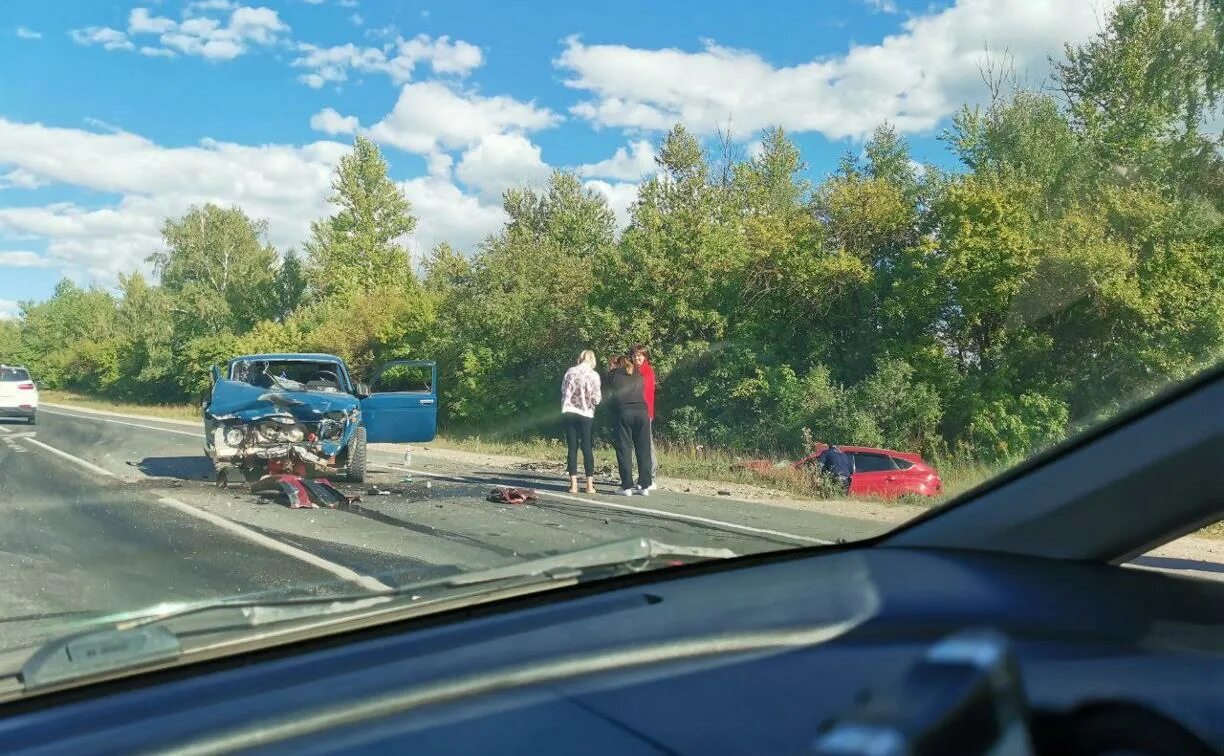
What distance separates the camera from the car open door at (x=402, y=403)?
916cm

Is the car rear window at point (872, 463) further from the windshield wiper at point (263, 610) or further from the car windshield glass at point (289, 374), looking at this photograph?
the car windshield glass at point (289, 374)

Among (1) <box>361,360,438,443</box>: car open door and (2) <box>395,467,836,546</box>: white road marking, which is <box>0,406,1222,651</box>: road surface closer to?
A: (2) <box>395,467,836,546</box>: white road marking

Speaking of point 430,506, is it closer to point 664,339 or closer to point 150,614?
point 664,339

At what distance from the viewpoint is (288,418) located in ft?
28.4

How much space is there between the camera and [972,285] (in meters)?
4.58

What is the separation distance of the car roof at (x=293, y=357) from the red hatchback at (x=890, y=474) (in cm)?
511

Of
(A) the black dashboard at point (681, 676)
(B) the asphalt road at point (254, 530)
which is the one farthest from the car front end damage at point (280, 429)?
(A) the black dashboard at point (681, 676)

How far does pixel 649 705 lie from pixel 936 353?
3531 mm

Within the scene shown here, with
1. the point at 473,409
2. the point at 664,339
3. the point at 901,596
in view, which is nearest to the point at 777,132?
the point at 901,596

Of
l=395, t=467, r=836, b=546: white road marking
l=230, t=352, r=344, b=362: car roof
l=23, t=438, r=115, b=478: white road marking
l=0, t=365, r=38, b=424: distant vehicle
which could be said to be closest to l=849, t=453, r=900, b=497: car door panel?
l=395, t=467, r=836, b=546: white road marking

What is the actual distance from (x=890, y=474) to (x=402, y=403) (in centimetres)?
659

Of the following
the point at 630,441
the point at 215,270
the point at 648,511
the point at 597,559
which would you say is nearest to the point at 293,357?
the point at 215,270

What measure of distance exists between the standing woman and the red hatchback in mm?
6291

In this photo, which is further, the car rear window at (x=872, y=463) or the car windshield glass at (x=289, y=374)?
the car windshield glass at (x=289, y=374)
